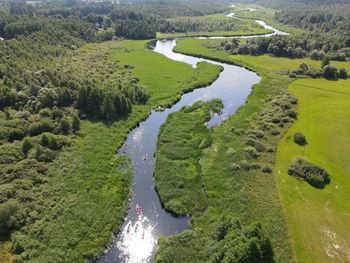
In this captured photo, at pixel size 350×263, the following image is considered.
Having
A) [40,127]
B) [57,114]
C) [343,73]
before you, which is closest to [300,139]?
[57,114]

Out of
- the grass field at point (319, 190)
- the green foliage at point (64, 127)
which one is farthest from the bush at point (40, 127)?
the grass field at point (319, 190)

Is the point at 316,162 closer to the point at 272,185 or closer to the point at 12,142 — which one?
the point at 272,185

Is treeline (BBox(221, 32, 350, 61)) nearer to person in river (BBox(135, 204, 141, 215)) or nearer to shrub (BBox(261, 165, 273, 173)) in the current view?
shrub (BBox(261, 165, 273, 173))

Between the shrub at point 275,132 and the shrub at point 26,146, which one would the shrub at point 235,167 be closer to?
the shrub at point 275,132

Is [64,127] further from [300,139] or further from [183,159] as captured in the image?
[300,139]

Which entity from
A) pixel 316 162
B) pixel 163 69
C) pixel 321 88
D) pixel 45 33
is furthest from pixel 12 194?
pixel 45 33

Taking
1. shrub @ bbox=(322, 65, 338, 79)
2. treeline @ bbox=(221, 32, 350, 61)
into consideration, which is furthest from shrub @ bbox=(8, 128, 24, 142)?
treeline @ bbox=(221, 32, 350, 61)
